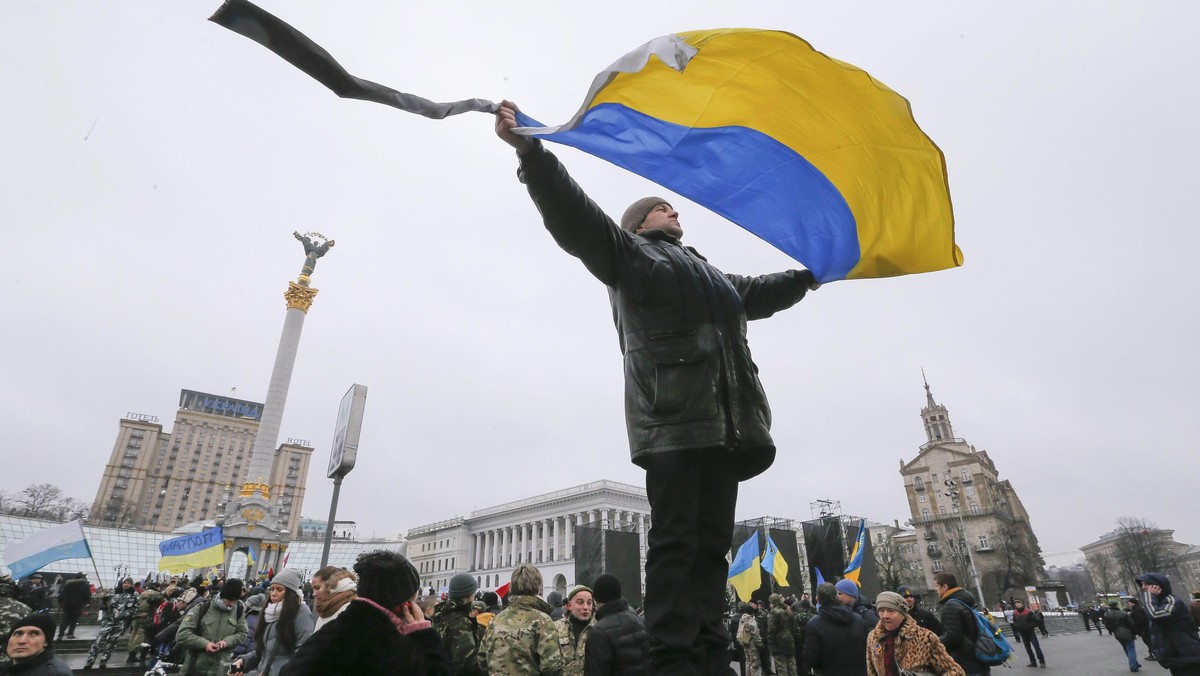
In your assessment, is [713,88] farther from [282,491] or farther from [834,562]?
[282,491]

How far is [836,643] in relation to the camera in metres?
5.91

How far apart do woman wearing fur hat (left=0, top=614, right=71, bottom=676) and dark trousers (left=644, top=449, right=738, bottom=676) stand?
14.2 ft

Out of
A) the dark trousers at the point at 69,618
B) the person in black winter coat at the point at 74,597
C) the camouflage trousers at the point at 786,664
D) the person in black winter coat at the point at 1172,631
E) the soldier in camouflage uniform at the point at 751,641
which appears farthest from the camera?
the dark trousers at the point at 69,618

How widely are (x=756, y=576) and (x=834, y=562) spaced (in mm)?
12134

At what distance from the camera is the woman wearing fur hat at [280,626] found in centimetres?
477

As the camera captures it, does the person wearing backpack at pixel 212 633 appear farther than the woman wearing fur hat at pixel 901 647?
Yes

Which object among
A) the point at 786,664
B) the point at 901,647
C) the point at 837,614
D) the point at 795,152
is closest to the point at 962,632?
the point at 837,614

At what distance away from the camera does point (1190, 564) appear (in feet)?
339

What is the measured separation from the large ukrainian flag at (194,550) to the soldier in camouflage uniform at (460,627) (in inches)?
511

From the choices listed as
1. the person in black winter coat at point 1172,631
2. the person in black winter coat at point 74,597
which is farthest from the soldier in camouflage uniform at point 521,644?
the person in black winter coat at point 74,597

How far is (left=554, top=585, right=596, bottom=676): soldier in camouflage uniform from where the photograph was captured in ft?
15.0

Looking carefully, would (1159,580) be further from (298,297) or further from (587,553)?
(298,297)

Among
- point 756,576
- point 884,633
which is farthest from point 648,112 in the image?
point 756,576

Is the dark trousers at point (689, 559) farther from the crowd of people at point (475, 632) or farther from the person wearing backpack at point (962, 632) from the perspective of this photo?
the person wearing backpack at point (962, 632)
